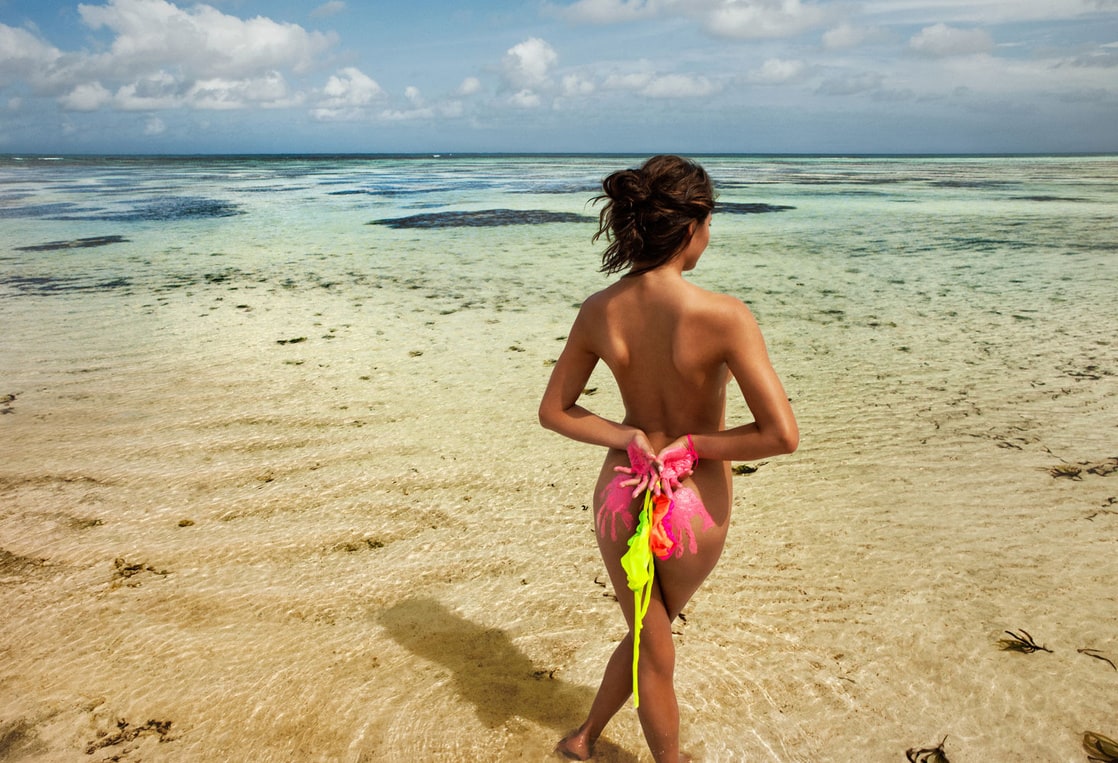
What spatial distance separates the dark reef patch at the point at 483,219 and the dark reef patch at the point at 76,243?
19.4 ft

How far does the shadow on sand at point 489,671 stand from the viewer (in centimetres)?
256

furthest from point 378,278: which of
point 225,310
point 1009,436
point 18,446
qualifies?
point 1009,436

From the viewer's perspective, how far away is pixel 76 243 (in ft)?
46.4

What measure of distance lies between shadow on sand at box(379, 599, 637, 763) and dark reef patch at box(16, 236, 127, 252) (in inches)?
554

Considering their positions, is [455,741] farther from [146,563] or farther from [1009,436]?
[1009,436]

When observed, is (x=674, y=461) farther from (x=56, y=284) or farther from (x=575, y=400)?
(x=56, y=284)

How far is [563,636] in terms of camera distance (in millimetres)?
2982

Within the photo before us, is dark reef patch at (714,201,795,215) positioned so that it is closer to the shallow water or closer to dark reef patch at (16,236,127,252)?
the shallow water

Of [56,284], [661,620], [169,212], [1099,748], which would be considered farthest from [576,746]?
[169,212]

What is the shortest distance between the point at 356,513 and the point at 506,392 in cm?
212

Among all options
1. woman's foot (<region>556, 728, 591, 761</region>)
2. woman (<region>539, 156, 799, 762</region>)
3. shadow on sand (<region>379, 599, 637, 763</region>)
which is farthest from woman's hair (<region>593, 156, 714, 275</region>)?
shadow on sand (<region>379, 599, 637, 763</region>)

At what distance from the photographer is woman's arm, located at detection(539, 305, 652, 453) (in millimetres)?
1953

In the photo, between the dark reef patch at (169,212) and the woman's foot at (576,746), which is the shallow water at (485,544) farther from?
the dark reef patch at (169,212)

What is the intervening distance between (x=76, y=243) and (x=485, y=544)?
47.9ft
